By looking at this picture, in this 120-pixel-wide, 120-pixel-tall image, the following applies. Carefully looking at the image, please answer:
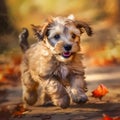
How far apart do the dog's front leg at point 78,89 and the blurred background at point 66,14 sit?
3.8 inches

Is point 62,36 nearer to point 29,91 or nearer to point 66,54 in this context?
point 66,54

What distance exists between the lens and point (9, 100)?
2115mm

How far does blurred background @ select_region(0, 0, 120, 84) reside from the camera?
2090mm

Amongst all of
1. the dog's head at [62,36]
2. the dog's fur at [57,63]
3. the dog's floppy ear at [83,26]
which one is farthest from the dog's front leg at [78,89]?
the dog's floppy ear at [83,26]

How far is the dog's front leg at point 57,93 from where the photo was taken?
201 cm

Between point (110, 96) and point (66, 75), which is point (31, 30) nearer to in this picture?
point (66, 75)

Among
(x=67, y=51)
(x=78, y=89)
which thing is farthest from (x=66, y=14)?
(x=78, y=89)

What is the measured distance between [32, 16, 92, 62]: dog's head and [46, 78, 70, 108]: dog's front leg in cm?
12

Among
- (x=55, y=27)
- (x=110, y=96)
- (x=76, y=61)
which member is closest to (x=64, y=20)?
(x=55, y=27)

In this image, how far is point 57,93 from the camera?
201 cm

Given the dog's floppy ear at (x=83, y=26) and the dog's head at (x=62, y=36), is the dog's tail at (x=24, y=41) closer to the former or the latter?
the dog's head at (x=62, y=36)

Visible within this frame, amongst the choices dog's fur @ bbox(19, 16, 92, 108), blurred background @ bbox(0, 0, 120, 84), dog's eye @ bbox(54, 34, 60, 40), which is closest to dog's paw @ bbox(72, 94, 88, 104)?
dog's fur @ bbox(19, 16, 92, 108)

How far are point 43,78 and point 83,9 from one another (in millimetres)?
388

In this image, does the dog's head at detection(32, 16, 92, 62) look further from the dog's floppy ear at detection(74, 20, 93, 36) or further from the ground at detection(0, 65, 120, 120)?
the ground at detection(0, 65, 120, 120)
